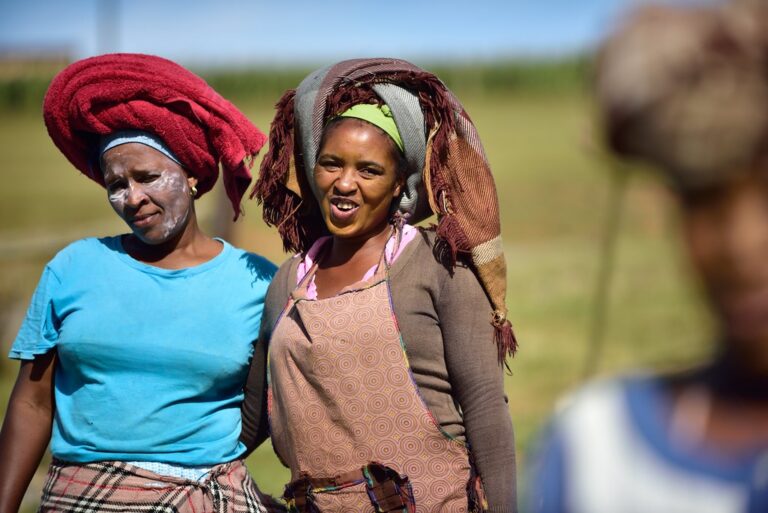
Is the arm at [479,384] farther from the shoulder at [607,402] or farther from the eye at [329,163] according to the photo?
the shoulder at [607,402]

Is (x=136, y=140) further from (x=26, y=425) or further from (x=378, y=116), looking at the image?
(x=26, y=425)

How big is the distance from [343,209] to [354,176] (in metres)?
A: 0.10

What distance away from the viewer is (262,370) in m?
3.18

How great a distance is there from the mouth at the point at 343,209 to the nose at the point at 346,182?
0.03m

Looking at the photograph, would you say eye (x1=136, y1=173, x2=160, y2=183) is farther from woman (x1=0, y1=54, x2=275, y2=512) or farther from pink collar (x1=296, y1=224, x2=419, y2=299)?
pink collar (x1=296, y1=224, x2=419, y2=299)

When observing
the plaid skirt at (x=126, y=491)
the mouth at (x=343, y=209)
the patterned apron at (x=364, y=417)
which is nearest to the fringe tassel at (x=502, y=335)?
the patterned apron at (x=364, y=417)

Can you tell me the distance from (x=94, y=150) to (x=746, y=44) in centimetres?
243

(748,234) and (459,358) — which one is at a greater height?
(748,234)

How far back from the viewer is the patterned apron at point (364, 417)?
2846 millimetres

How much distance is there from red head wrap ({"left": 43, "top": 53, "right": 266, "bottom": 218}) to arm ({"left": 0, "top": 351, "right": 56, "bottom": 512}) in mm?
752

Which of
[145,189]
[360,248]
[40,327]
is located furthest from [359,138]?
[40,327]

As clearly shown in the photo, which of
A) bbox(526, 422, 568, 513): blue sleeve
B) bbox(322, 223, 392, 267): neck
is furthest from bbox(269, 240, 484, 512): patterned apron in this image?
bbox(526, 422, 568, 513): blue sleeve

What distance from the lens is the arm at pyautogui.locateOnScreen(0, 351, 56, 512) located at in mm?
3152

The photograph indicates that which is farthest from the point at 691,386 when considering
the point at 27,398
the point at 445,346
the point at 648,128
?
the point at 27,398
